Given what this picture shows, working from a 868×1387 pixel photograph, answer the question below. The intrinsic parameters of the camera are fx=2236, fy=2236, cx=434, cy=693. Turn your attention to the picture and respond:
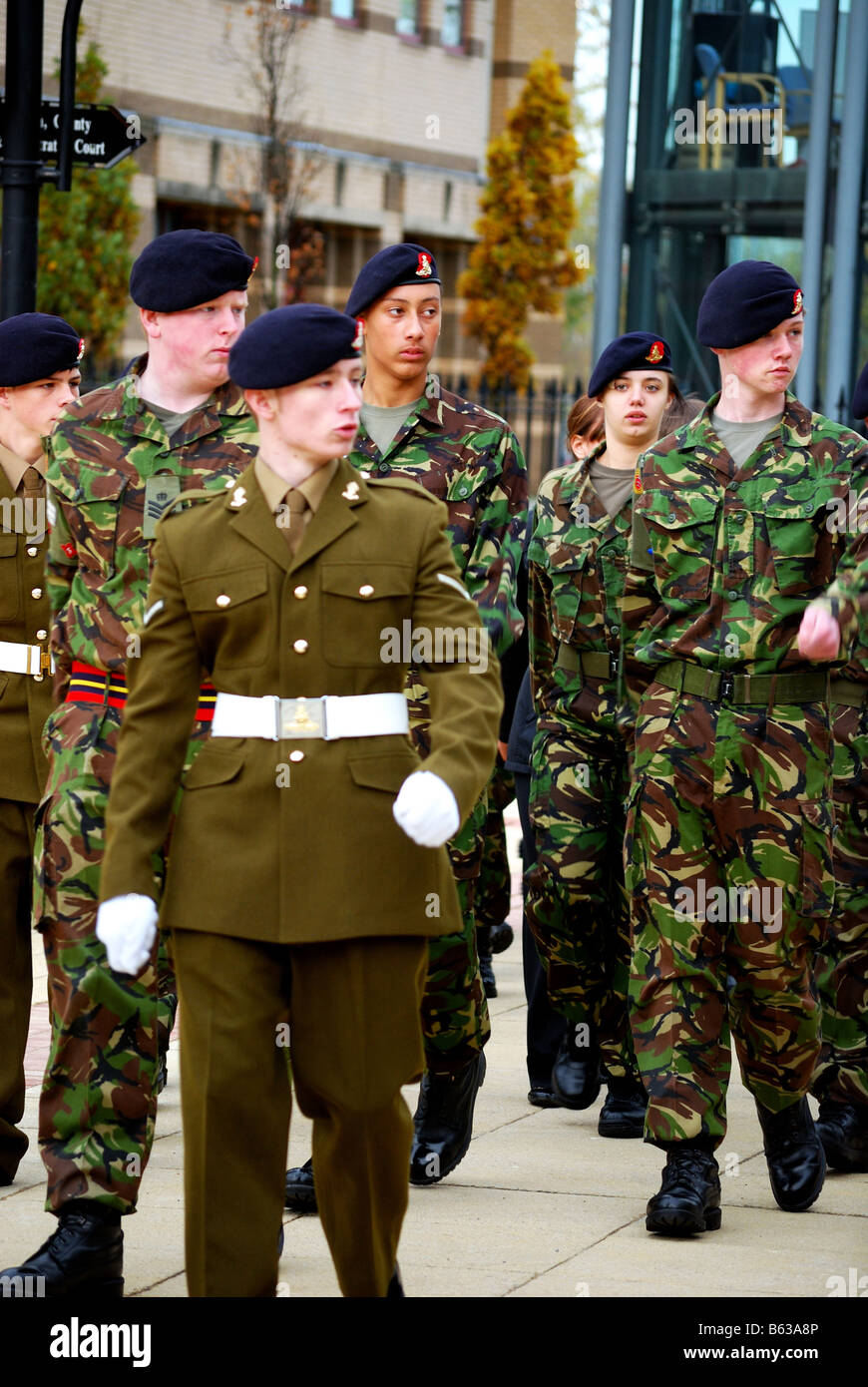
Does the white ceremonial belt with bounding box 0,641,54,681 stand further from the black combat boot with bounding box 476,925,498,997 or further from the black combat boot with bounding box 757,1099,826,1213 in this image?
the black combat boot with bounding box 476,925,498,997

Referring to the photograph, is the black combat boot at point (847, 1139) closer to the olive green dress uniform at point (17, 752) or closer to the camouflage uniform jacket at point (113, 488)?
the olive green dress uniform at point (17, 752)

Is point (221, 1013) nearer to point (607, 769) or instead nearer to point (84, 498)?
point (84, 498)

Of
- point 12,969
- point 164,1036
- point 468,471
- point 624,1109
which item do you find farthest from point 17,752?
point 624,1109

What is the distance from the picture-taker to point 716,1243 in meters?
5.56

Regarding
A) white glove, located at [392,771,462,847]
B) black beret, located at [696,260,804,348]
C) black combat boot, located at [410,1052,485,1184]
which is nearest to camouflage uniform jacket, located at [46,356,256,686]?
black beret, located at [696,260,804,348]

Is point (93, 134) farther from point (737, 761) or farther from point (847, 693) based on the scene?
point (737, 761)

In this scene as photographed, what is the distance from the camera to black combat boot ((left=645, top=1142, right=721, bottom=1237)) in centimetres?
557

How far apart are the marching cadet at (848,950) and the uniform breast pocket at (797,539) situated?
0.83 m

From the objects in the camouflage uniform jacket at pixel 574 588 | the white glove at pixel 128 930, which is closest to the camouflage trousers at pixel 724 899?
the camouflage uniform jacket at pixel 574 588

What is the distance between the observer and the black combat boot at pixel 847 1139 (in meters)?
6.39

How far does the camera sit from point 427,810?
12.6 ft

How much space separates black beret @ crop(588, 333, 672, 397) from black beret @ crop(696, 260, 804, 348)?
1.02 meters

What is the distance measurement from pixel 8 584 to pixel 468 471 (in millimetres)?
1270
